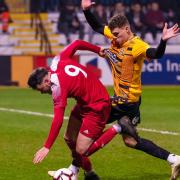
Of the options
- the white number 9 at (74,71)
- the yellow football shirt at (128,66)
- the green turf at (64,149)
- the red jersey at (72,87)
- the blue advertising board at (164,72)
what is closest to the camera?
the red jersey at (72,87)

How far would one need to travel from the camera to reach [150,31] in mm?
31531

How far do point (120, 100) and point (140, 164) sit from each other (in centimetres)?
151

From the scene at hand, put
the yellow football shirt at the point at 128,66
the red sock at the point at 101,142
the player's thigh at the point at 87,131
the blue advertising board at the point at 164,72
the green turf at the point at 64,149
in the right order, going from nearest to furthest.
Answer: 1. the player's thigh at the point at 87,131
2. the red sock at the point at 101,142
3. the yellow football shirt at the point at 128,66
4. the green turf at the point at 64,149
5. the blue advertising board at the point at 164,72

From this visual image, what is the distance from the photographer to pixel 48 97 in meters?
22.1

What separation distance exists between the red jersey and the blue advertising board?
18.2 meters

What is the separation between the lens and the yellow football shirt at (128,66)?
8930mm

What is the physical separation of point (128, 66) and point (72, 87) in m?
1.04

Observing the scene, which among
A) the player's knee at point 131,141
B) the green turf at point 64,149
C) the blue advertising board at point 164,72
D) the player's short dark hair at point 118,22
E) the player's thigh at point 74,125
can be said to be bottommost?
the blue advertising board at point 164,72

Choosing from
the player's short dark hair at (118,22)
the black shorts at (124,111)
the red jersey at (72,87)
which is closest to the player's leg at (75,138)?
the red jersey at (72,87)

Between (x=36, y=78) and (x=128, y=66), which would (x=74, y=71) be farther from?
(x=128, y=66)

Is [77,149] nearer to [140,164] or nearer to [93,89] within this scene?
[93,89]

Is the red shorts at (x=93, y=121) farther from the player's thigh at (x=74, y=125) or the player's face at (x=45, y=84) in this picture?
the player's face at (x=45, y=84)

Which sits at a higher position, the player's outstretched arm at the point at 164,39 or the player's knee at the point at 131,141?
the player's outstretched arm at the point at 164,39

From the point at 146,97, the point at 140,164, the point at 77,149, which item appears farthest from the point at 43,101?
the point at 77,149
